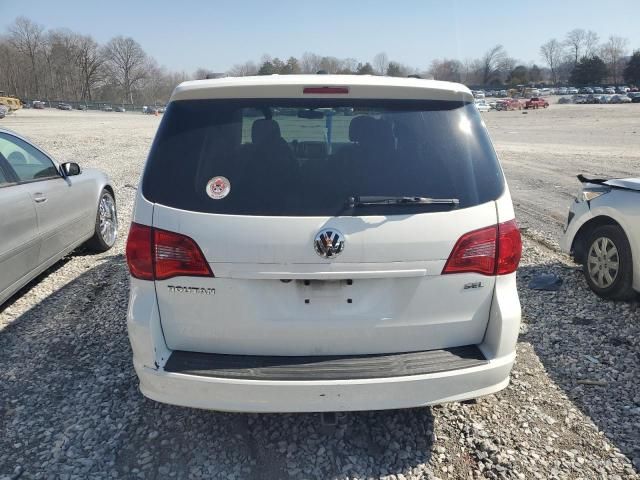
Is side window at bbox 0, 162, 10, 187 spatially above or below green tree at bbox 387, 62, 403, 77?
below

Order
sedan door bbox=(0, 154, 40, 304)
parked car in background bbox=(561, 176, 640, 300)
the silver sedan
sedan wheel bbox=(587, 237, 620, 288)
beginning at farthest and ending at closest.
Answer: sedan wheel bbox=(587, 237, 620, 288) → parked car in background bbox=(561, 176, 640, 300) → the silver sedan → sedan door bbox=(0, 154, 40, 304)

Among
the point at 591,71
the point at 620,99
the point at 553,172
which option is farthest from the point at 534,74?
the point at 553,172

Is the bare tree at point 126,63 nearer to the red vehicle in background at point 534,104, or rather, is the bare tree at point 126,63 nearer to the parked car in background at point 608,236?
the red vehicle in background at point 534,104

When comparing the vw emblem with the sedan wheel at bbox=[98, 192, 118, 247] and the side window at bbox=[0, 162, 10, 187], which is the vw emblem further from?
the sedan wheel at bbox=[98, 192, 118, 247]

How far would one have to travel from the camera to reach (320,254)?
2334mm

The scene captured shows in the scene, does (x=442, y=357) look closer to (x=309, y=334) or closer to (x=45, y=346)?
(x=309, y=334)

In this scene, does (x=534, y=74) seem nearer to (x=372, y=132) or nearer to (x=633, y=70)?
(x=633, y=70)

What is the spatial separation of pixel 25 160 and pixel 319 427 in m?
4.11

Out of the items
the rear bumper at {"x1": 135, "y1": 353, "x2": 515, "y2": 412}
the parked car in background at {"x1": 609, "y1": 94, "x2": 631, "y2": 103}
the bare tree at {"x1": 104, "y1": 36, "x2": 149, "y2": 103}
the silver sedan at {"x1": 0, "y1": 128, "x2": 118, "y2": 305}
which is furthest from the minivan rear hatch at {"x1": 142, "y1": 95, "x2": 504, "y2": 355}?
the bare tree at {"x1": 104, "y1": 36, "x2": 149, "y2": 103}

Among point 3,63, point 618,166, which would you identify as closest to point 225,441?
point 618,166

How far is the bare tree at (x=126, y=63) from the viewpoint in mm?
111500

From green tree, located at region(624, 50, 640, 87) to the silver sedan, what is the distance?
11920cm

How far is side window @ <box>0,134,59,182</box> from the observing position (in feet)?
16.0

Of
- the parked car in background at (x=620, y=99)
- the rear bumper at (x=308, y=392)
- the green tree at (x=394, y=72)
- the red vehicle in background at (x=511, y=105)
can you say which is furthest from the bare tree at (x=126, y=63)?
the rear bumper at (x=308, y=392)
